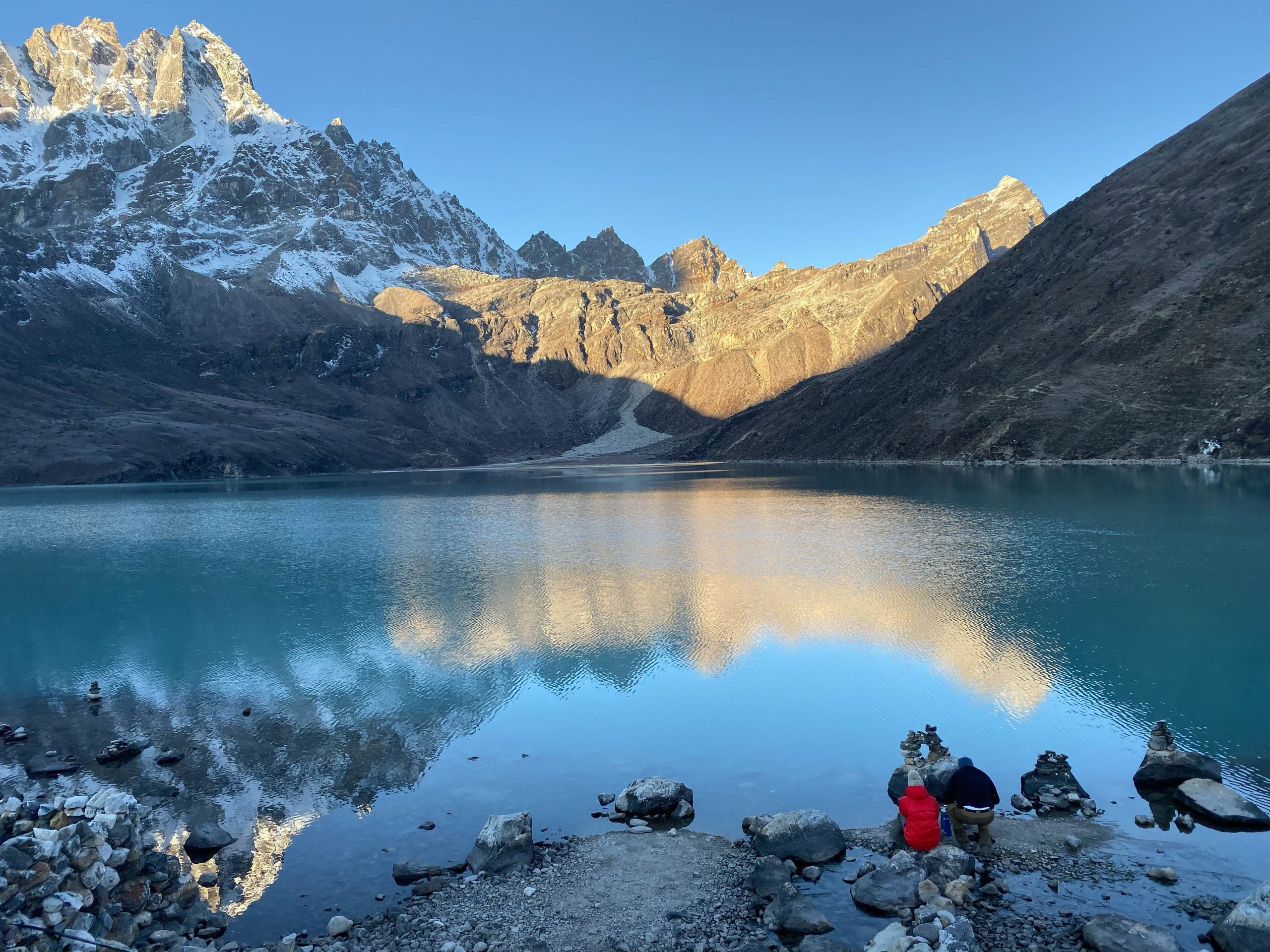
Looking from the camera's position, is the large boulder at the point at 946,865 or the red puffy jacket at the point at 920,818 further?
the red puffy jacket at the point at 920,818

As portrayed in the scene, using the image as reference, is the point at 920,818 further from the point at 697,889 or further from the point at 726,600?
the point at 726,600

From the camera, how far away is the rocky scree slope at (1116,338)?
92.2 metres

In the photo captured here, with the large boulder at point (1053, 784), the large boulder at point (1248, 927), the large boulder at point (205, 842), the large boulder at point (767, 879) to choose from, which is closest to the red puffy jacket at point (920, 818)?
the large boulder at point (767, 879)

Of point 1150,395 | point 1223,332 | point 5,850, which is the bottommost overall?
point 5,850

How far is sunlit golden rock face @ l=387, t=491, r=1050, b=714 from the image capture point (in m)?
27.4

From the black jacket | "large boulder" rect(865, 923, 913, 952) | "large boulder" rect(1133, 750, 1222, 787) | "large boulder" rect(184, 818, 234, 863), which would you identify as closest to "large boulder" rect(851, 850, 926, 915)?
"large boulder" rect(865, 923, 913, 952)

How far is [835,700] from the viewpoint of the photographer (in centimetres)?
2214

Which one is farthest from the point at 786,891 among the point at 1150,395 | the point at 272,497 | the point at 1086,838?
the point at 272,497

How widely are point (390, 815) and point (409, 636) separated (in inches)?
630

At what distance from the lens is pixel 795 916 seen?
37.9 feet

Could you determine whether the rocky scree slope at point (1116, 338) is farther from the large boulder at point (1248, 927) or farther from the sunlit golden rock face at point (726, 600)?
the large boulder at point (1248, 927)

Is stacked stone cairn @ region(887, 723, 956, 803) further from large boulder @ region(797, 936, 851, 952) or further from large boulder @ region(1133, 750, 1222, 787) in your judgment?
large boulder @ region(797, 936, 851, 952)

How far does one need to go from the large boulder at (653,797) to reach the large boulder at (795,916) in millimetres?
4153

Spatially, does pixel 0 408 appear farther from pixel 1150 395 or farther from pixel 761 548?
pixel 1150 395
